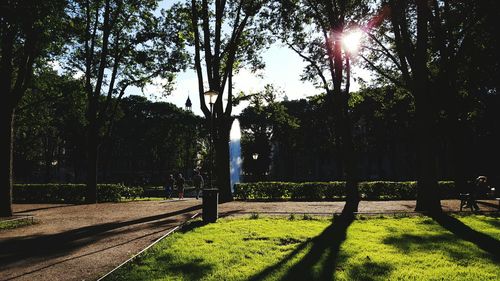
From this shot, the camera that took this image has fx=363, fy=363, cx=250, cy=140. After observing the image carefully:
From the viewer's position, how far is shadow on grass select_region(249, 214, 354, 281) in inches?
241

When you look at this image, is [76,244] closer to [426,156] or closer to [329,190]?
[426,156]

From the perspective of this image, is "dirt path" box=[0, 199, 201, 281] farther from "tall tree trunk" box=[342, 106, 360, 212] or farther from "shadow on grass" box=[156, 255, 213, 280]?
"tall tree trunk" box=[342, 106, 360, 212]

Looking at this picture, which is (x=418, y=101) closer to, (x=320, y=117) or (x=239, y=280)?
(x=239, y=280)

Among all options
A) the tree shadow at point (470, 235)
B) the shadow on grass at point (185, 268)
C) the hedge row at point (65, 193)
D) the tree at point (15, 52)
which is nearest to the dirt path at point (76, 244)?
the shadow on grass at point (185, 268)

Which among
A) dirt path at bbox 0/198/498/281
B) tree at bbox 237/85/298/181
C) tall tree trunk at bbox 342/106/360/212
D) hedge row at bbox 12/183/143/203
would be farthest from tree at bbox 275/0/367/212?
tree at bbox 237/85/298/181

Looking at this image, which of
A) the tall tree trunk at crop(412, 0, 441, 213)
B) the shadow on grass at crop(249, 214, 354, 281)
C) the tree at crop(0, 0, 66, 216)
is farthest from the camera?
the tall tree trunk at crop(412, 0, 441, 213)

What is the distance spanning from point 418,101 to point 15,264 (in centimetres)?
1357

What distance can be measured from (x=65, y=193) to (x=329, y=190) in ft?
56.9

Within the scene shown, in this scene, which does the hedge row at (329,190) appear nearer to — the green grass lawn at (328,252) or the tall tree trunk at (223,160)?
the tall tree trunk at (223,160)

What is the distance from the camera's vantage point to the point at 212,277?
6.09 m

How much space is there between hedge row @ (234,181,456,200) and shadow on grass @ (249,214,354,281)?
13066 millimetres

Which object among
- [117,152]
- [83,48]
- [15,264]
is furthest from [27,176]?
[15,264]

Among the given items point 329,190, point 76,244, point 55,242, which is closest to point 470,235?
point 76,244

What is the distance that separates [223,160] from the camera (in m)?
20.1
